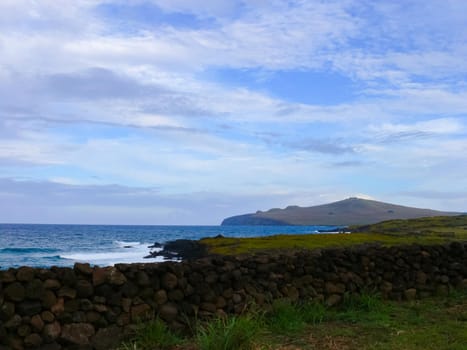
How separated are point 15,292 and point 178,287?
2910 mm

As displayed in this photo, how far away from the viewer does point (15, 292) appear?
8625 mm

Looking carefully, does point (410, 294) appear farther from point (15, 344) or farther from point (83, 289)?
point (15, 344)

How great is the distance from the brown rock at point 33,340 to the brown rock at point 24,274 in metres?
0.87

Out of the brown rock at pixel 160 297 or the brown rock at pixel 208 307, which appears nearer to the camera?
the brown rock at pixel 160 297

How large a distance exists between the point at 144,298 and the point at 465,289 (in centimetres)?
886

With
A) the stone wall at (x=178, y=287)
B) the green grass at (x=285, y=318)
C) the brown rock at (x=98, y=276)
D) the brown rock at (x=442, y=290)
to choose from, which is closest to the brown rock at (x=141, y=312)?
the stone wall at (x=178, y=287)

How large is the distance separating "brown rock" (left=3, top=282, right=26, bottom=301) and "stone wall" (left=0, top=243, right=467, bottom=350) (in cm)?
1

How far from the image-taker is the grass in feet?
26.8

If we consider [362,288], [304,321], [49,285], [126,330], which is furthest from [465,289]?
[49,285]

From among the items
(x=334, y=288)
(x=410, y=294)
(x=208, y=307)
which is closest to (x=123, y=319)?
(x=208, y=307)

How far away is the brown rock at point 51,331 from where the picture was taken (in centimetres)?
874

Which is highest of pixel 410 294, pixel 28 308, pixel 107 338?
pixel 28 308

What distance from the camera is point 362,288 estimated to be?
12938 millimetres

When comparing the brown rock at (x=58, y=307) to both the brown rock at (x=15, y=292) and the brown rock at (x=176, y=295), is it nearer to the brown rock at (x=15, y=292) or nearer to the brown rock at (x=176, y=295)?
the brown rock at (x=15, y=292)
